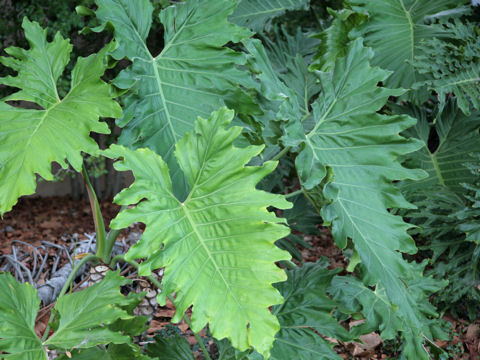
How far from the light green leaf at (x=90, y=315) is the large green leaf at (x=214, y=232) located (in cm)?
20

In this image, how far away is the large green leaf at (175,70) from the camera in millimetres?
1286

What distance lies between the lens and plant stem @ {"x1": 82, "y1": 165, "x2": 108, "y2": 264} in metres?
1.39

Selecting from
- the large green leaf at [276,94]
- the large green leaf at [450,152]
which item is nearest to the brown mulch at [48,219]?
the large green leaf at [276,94]

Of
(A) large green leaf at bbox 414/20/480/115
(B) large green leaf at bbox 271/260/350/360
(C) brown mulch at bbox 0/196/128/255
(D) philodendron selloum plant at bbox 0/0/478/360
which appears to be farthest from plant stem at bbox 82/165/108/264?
(C) brown mulch at bbox 0/196/128/255

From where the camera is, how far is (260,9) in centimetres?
249

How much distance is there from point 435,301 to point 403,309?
946mm

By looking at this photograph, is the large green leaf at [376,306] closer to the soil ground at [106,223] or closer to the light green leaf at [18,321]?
the soil ground at [106,223]

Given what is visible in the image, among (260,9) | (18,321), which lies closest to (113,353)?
(18,321)

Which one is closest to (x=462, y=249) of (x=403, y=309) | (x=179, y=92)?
(x=403, y=309)

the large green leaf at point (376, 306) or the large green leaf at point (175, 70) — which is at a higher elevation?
the large green leaf at point (175, 70)

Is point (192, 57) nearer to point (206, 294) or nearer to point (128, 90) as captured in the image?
point (128, 90)

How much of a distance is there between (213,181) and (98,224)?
0.48 meters

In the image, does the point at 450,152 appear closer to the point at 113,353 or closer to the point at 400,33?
the point at 400,33

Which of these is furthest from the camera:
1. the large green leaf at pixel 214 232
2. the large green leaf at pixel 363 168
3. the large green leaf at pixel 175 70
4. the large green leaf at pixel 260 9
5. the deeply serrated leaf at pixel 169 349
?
the large green leaf at pixel 260 9
